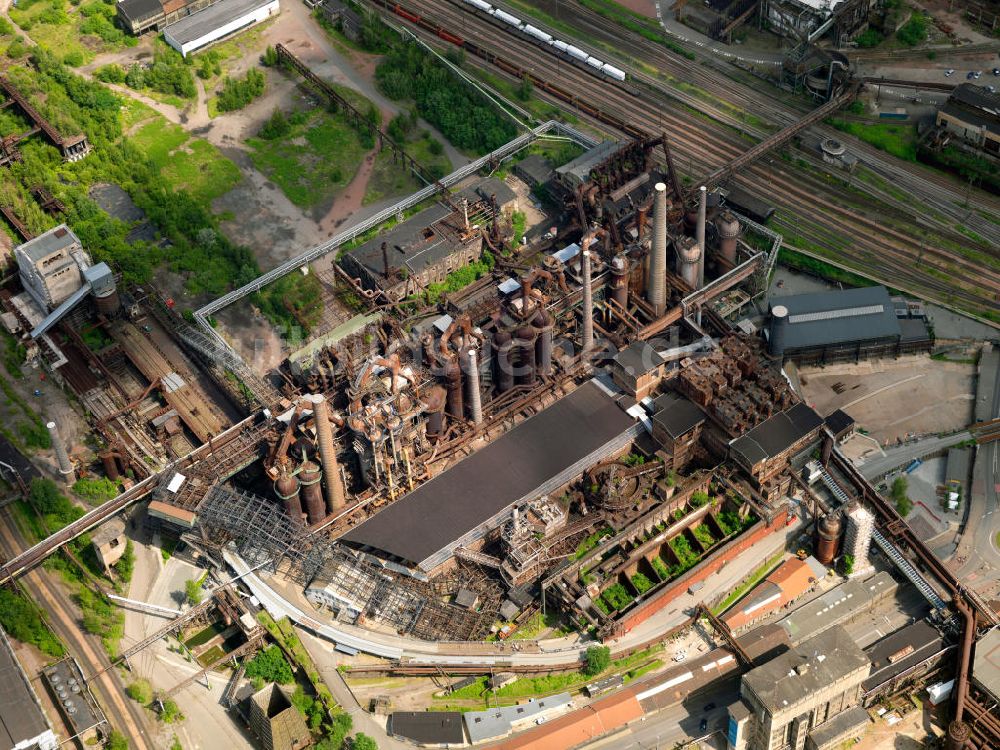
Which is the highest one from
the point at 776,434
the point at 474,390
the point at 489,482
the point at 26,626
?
the point at 776,434

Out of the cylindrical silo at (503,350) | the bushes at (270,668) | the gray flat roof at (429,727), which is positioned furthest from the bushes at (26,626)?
the cylindrical silo at (503,350)

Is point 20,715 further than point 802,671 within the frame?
Yes

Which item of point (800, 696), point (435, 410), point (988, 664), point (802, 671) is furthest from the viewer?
point (435, 410)

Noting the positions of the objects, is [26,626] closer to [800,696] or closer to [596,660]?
[596,660]

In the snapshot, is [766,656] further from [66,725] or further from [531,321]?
[66,725]

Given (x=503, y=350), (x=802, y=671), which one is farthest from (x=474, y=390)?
(x=802, y=671)

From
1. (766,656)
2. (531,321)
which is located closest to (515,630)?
(766,656)

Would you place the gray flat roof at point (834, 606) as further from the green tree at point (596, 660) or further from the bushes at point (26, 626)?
the bushes at point (26, 626)
